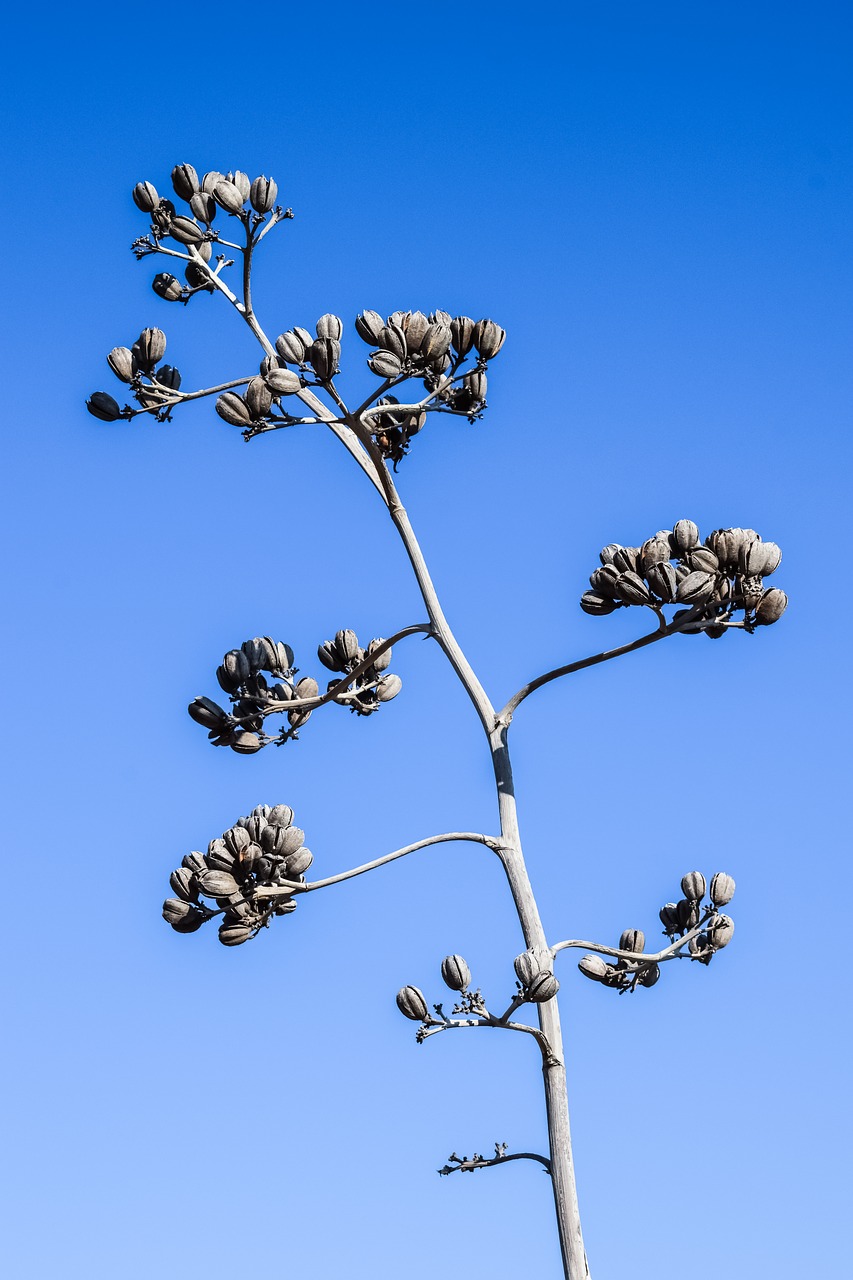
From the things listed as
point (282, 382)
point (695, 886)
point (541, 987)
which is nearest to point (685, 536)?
point (695, 886)

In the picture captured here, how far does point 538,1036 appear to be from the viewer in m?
6.32

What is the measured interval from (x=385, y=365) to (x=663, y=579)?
61.6 inches

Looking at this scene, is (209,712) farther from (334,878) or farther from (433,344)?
(433,344)

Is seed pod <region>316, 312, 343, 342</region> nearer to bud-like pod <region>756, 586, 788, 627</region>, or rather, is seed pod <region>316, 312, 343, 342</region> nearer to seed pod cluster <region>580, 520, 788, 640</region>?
seed pod cluster <region>580, 520, 788, 640</region>

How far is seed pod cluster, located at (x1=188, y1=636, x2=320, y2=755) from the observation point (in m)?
7.23

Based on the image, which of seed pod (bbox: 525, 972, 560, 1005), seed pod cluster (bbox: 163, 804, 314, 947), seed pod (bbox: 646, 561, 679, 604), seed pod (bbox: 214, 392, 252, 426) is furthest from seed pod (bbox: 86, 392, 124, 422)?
seed pod (bbox: 525, 972, 560, 1005)

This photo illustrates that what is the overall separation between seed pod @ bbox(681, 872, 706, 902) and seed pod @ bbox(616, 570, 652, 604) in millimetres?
1354

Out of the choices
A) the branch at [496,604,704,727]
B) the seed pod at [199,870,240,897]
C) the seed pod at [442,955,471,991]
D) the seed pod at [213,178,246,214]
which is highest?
the seed pod at [213,178,246,214]

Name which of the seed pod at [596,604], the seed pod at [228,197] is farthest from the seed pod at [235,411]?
the seed pod at [596,604]

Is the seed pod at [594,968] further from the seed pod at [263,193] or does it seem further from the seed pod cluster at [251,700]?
the seed pod at [263,193]

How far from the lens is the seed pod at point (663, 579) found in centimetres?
656

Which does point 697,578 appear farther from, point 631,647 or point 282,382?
point 282,382

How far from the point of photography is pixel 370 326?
6.71m

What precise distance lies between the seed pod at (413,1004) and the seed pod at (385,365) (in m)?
2.70
